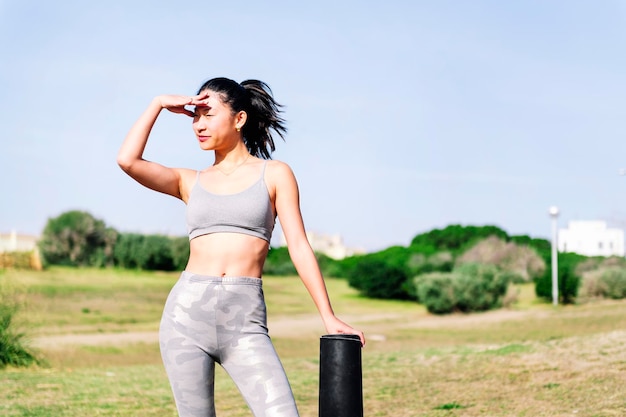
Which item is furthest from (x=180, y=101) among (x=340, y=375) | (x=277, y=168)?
(x=340, y=375)

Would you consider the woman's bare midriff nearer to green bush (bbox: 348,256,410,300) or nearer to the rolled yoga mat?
the rolled yoga mat

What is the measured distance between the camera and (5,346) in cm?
1252

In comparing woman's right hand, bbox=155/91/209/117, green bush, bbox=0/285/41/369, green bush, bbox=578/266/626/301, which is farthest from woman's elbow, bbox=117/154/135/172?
green bush, bbox=578/266/626/301

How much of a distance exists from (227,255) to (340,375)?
2.12 ft

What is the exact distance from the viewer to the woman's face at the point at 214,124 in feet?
11.1

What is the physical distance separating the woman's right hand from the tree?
124 ft

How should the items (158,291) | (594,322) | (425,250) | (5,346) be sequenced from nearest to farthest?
1. (5,346)
2. (594,322)
3. (158,291)
4. (425,250)

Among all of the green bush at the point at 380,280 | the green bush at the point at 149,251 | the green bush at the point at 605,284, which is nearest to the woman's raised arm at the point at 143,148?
the green bush at the point at 605,284

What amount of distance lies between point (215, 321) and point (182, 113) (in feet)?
2.95

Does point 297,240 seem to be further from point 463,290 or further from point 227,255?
point 463,290

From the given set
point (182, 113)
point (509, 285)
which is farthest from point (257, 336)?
point (509, 285)

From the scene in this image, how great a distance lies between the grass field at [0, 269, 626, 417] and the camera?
8.52 meters

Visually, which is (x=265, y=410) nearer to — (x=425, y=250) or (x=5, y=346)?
(x=5, y=346)

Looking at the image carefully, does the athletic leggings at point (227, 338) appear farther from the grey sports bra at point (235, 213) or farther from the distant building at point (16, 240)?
the distant building at point (16, 240)
